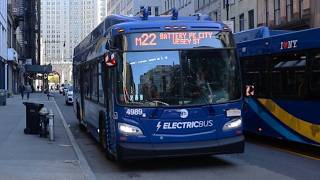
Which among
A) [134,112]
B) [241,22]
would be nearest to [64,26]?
[241,22]

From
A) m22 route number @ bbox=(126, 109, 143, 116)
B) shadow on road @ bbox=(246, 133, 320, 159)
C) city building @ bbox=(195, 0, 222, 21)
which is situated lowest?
shadow on road @ bbox=(246, 133, 320, 159)

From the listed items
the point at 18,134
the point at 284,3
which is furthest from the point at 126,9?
the point at 18,134

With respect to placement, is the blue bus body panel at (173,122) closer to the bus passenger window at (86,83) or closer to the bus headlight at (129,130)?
the bus headlight at (129,130)

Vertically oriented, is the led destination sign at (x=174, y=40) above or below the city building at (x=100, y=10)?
below

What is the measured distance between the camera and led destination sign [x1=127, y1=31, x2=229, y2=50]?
1098 centimetres

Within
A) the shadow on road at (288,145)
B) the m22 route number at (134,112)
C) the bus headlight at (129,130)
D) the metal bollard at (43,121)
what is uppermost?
the m22 route number at (134,112)

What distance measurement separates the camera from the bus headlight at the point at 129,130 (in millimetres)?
10758

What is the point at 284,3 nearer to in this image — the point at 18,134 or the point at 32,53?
the point at 18,134

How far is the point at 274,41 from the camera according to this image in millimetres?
14422

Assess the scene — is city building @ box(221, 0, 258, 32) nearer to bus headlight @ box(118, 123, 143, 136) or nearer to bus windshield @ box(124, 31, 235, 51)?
bus windshield @ box(124, 31, 235, 51)

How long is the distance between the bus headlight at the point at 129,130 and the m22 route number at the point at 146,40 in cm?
152

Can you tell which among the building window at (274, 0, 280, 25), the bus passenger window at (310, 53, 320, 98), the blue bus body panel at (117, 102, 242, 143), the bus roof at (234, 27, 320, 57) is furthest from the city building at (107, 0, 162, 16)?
the blue bus body panel at (117, 102, 242, 143)

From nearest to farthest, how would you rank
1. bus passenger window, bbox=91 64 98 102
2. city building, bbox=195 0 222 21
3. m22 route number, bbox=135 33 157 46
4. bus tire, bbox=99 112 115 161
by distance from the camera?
1. m22 route number, bbox=135 33 157 46
2. bus tire, bbox=99 112 115 161
3. bus passenger window, bbox=91 64 98 102
4. city building, bbox=195 0 222 21

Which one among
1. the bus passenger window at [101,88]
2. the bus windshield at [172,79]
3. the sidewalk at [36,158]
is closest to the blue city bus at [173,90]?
the bus windshield at [172,79]
